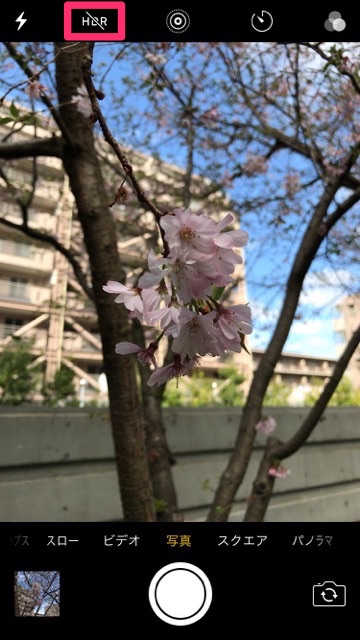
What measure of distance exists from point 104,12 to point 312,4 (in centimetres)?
41

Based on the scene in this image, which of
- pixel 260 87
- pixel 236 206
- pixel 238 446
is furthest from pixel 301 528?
pixel 236 206

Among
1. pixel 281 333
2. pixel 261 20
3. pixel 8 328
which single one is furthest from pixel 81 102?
pixel 8 328

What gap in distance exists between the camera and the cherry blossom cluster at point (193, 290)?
0.33m

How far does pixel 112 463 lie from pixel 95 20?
2.32 metres

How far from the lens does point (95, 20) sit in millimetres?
753

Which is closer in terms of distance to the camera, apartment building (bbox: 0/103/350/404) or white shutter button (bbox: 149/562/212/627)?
white shutter button (bbox: 149/562/212/627)

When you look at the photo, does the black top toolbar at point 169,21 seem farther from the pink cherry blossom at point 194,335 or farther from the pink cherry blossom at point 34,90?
the pink cherry blossom at point 194,335

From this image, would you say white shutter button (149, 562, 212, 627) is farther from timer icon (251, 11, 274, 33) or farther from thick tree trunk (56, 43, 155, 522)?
timer icon (251, 11, 274, 33)

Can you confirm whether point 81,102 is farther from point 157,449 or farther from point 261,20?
point 157,449

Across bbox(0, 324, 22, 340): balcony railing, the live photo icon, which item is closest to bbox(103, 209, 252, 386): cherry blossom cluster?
the live photo icon

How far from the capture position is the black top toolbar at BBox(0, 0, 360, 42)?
0.76m

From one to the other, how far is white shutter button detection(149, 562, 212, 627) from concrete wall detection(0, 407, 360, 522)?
27.0 inches

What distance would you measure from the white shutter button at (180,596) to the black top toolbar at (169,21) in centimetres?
97

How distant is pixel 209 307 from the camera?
0.37 m
